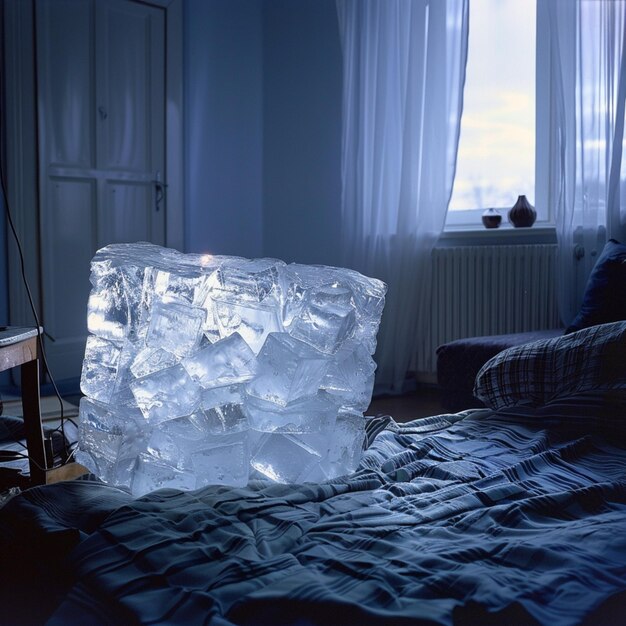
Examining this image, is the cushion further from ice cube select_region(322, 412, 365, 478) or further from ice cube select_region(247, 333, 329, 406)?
ice cube select_region(247, 333, 329, 406)

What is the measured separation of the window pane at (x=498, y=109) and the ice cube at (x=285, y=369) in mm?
2980

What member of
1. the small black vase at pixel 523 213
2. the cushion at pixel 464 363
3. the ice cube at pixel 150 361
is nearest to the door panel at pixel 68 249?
the cushion at pixel 464 363

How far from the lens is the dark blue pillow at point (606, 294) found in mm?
2541

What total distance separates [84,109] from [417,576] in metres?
3.92

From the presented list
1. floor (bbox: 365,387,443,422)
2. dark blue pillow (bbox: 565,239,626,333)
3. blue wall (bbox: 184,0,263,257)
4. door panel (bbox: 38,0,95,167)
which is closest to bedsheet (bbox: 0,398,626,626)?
dark blue pillow (bbox: 565,239,626,333)

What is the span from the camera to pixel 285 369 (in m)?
1.22

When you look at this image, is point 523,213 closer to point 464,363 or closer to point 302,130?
point 464,363

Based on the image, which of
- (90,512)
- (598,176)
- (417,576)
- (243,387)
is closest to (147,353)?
(243,387)

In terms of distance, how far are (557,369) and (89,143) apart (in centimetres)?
334

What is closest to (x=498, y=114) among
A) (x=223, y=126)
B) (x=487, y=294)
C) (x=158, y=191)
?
(x=487, y=294)

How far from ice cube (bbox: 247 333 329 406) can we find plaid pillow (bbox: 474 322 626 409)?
0.72m

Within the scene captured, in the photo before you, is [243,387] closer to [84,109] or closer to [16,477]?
[16,477]

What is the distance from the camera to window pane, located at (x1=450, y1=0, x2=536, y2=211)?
384 cm

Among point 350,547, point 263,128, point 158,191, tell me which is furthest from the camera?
point 263,128
